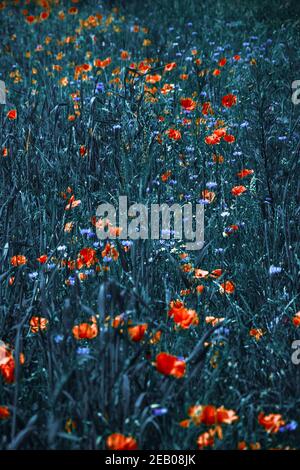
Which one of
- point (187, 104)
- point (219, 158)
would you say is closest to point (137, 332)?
point (219, 158)

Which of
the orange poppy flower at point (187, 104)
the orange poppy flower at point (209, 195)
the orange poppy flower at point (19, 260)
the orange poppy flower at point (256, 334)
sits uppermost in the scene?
the orange poppy flower at point (187, 104)

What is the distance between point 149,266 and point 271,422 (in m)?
0.77

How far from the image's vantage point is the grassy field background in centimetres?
186

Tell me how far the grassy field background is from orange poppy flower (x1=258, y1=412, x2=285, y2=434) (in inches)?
0.5

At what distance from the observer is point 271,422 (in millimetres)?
Answer: 1819

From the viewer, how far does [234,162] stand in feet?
11.3

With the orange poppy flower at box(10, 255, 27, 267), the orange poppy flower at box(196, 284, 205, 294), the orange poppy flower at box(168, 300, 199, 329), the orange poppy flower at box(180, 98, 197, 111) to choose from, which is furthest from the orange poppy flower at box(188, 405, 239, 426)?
the orange poppy flower at box(180, 98, 197, 111)

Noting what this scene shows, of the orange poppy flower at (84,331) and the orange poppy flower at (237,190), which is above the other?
the orange poppy flower at (237,190)

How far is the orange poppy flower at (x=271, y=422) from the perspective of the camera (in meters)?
1.82

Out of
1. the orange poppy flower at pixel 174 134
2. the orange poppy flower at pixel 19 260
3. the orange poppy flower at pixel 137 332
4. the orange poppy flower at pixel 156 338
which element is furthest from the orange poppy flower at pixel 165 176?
the orange poppy flower at pixel 137 332

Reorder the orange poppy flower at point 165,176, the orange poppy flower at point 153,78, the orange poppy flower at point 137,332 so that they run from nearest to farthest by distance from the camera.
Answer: the orange poppy flower at point 137,332 < the orange poppy flower at point 165,176 < the orange poppy flower at point 153,78

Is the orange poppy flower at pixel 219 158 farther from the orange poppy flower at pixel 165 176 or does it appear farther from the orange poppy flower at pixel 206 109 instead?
the orange poppy flower at pixel 206 109

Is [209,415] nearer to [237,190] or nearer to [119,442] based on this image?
[119,442]

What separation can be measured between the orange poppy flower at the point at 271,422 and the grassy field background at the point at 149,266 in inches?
0.5
